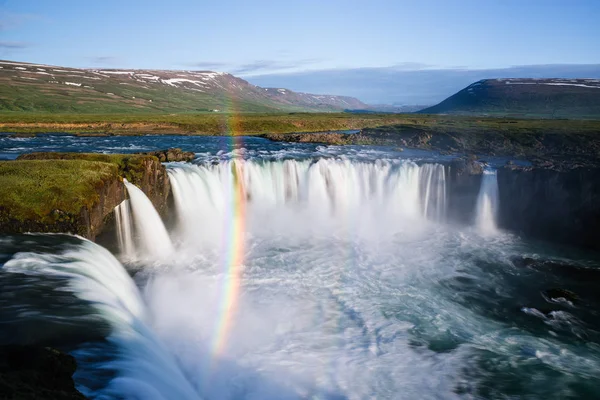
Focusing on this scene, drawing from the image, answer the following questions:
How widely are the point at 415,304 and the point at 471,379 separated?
5069 mm

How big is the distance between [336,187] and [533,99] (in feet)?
529

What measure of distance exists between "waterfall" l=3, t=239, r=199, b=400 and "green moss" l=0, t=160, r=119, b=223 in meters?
1.94

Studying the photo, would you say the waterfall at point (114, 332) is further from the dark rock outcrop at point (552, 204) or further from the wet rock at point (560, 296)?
the dark rock outcrop at point (552, 204)

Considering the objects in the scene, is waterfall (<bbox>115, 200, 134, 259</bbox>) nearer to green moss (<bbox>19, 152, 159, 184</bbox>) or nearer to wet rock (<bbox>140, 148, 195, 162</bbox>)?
green moss (<bbox>19, 152, 159, 184</bbox>)

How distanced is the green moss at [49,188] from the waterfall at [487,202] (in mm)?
24169

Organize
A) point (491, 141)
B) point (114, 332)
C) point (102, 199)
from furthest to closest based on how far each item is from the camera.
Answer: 1. point (491, 141)
2. point (102, 199)
3. point (114, 332)

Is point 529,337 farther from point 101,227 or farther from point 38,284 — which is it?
point 101,227

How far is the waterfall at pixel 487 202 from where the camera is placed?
29.9 metres

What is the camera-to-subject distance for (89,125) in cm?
7500

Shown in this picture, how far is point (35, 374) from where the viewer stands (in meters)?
5.99

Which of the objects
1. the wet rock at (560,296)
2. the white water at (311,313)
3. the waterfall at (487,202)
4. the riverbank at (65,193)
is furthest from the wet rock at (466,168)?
the riverbank at (65,193)

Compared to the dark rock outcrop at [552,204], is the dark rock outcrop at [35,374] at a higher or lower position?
higher

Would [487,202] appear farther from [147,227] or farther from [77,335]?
[77,335]

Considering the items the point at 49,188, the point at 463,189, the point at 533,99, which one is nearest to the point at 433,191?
the point at 463,189
